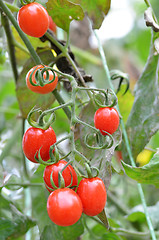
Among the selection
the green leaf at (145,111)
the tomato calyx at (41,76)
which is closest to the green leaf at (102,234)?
the green leaf at (145,111)

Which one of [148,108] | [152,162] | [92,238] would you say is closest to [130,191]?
[92,238]

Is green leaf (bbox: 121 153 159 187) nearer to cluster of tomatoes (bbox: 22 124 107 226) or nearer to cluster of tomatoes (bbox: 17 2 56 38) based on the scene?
cluster of tomatoes (bbox: 22 124 107 226)

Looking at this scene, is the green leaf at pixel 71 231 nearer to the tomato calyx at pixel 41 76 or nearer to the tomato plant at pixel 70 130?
the tomato plant at pixel 70 130

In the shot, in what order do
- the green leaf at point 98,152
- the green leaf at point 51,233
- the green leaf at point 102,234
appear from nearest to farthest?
the green leaf at point 98,152, the green leaf at point 51,233, the green leaf at point 102,234

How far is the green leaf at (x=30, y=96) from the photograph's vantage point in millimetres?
739

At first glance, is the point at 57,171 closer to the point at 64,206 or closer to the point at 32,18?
the point at 64,206

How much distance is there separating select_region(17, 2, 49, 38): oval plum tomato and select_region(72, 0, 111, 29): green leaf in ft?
0.62

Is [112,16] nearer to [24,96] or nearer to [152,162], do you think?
[24,96]

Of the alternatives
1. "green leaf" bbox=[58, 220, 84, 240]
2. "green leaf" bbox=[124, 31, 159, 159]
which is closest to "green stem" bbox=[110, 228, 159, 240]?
"green leaf" bbox=[58, 220, 84, 240]

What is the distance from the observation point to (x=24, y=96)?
0.80 m

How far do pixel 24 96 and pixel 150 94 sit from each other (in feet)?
0.95

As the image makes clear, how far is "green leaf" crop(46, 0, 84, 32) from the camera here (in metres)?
0.64

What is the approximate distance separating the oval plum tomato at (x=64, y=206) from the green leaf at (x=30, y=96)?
31 centimetres

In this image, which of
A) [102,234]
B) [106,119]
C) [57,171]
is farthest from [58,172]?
[102,234]
